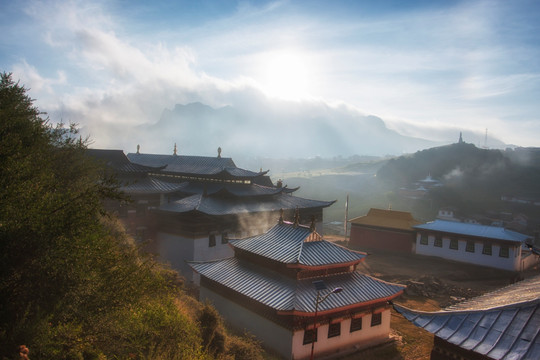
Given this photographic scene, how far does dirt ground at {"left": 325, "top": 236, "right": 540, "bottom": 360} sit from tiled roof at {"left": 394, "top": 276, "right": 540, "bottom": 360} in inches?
270

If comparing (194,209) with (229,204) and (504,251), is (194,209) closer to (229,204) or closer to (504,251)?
(229,204)

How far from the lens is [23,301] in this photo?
8328 mm

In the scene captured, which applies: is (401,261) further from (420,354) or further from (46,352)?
(46,352)

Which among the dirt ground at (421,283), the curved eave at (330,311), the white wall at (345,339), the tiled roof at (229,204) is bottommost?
the dirt ground at (421,283)

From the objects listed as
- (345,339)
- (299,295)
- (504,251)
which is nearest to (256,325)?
(299,295)

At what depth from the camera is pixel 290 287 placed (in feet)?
55.8

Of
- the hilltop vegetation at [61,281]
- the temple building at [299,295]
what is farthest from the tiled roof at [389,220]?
the hilltop vegetation at [61,281]

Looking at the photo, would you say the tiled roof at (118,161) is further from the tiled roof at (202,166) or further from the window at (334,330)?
the window at (334,330)

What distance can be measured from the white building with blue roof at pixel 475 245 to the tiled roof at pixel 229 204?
43.4 feet

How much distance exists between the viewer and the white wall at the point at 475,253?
36.2 metres

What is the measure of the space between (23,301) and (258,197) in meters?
28.4

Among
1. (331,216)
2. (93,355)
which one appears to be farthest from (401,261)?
(331,216)

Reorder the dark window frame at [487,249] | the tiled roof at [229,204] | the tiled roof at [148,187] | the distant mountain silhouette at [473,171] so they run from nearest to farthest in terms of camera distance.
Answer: the tiled roof at [229,204]
the tiled roof at [148,187]
the dark window frame at [487,249]
the distant mountain silhouette at [473,171]

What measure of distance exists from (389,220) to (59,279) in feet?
138
